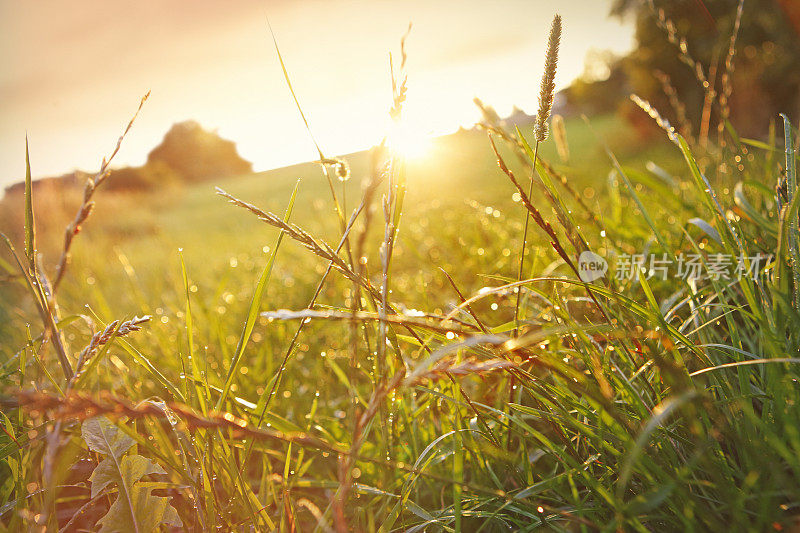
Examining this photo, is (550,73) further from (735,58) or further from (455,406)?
(735,58)

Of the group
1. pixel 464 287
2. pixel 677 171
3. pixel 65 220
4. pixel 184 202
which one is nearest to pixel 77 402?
pixel 464 287

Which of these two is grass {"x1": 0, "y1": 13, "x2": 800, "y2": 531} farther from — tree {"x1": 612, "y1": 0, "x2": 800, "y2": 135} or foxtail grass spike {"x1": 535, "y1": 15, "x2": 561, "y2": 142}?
tree {"x1": 612, "y1": 0, "x2": 800, "y2": 135}

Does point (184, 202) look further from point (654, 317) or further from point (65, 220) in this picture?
point (654, 317)

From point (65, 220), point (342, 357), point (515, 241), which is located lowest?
point (342, 357)

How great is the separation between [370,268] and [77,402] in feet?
9.05

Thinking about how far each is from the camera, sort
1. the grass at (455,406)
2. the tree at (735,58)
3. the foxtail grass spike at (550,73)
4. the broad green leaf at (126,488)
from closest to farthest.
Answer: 1. the grass at (455,406)
2. the foxtail grass spike at (550,73)
3. the broad green leaf at (126,488)
4. the tree at (735,58)

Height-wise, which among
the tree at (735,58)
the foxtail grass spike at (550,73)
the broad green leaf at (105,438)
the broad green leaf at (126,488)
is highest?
the tree at (735,58)

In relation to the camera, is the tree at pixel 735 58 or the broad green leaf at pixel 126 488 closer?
the broad green leaf at pixel 126 488

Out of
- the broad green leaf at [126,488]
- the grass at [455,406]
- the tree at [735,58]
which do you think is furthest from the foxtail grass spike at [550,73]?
the tree at [735,58]

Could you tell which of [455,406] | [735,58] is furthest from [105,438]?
[735,58]

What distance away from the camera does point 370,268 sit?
10.4ft

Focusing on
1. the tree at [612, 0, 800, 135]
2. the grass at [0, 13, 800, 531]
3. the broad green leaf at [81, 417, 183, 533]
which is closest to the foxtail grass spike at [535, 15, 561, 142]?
the grass at [0, 13, 800, 531]

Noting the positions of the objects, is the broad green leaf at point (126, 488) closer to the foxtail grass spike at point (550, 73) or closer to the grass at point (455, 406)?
the grass at point (455, 406)

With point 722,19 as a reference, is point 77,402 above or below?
below
